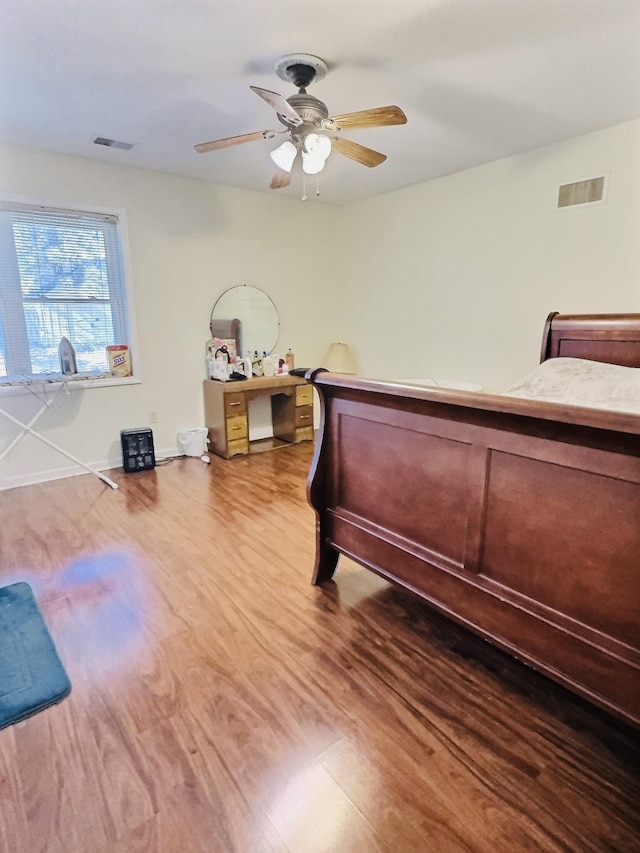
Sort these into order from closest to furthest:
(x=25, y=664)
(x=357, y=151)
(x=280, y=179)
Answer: (x=25, y=664) → (x=357, y=151) → (x=280, y=179)

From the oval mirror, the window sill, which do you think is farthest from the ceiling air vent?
the window sill

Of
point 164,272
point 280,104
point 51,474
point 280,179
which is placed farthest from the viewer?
point 164,272

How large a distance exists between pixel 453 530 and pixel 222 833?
1.12m

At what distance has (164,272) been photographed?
4.19 m

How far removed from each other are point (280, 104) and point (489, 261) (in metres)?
2.39

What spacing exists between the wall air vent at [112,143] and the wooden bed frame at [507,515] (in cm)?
251

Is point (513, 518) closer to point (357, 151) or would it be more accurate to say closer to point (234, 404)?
point (357, 151)

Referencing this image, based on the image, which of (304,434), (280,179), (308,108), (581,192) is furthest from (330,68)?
(304,434)

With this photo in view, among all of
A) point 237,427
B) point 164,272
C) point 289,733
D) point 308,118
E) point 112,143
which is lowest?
point 289,733

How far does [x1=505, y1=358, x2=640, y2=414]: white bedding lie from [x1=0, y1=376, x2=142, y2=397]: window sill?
3190 millimetres

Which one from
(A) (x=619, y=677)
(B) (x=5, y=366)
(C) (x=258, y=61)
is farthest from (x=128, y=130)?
(A) (x=619, y=677)

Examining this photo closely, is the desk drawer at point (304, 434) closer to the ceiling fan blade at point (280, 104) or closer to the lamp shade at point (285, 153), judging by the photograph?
the lamp shade at point (285, 153)

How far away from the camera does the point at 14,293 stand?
3.53 metres

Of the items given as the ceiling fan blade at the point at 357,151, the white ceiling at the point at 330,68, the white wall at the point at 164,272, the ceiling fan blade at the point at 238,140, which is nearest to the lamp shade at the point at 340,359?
the white wall at the point at 164,272
